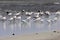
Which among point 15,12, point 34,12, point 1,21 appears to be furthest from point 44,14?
point 1,21

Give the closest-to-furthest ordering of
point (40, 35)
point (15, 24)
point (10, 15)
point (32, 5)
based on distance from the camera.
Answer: point (40, 35) → point (15, 24) → point (10, 15) → point (32, 5)

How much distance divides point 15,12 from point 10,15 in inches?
4.6

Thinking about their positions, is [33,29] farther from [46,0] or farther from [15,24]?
[46,0]

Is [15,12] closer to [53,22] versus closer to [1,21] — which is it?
[1,21]

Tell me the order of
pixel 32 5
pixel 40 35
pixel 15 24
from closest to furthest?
pixel 40 35 → pixel 15 24 → pixel 32 5

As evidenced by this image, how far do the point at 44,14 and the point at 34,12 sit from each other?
0.53ft

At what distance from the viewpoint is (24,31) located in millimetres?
2699

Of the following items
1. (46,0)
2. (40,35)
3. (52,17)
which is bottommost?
(40,35)

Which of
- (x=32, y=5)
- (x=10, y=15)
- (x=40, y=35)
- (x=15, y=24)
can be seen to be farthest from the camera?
(x=32, y=5)

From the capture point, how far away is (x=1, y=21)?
2.92m

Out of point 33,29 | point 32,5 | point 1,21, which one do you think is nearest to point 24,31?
point 33,29

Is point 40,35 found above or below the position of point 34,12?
below

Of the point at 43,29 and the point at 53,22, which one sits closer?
the point at 43,29

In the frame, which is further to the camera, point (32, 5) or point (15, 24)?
point (32, 5)
